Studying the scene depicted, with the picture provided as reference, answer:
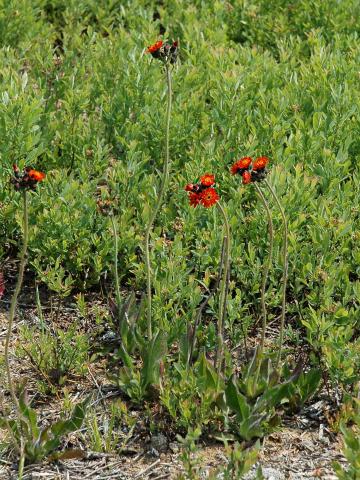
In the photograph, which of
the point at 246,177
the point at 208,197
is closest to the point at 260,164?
the point at 246,177

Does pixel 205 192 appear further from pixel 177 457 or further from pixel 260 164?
pixel 177 457

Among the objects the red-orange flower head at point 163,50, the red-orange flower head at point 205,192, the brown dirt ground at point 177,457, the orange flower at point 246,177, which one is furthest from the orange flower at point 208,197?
the brown dirt ground at point 177,457

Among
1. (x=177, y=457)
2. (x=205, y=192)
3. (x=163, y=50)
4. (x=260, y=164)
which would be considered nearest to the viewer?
(x=260, y=164)

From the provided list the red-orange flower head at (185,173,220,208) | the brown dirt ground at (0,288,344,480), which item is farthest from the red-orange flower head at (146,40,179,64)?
the brown dirt ground at (0,288,344,480)

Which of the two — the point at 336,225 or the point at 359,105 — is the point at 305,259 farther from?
the point at 359,105

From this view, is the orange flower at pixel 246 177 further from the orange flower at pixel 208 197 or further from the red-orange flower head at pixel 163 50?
the red-orange flower head at pixel 163 50

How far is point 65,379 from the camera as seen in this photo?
4.15 m

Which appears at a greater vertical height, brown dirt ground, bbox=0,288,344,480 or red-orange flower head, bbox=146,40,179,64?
red-orange flower head, bbox=146,40,179,64

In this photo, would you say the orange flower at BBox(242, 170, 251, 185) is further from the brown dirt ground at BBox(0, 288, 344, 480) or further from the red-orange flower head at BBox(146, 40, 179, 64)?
the brown dirt ground at BBox(0, 288, 344, 480)

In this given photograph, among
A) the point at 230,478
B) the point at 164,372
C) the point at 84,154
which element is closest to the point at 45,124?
the point at 84,154

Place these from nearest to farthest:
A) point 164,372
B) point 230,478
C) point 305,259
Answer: point 230,478 < point 164,372 < point 305,259

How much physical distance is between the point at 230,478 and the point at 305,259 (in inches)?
58.5

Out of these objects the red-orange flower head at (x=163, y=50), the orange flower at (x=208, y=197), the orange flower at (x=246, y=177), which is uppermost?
the red-orange flower head at (x=163, y=50)

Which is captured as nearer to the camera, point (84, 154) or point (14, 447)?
point (14, 447)
